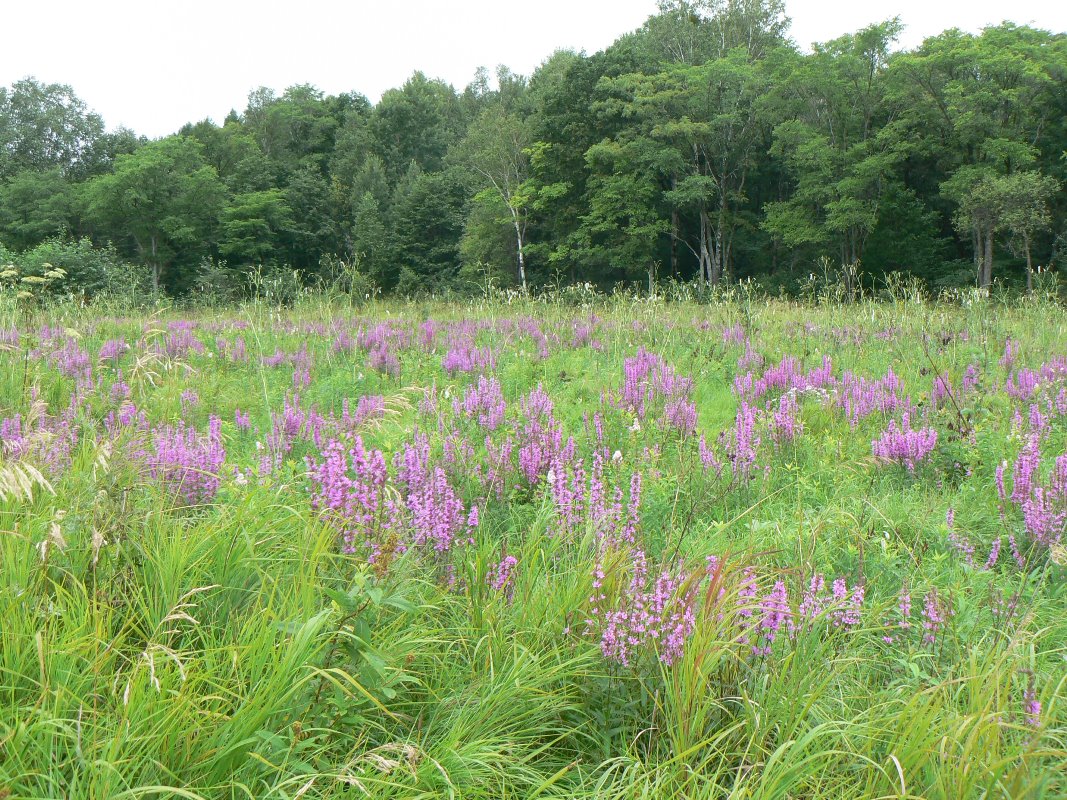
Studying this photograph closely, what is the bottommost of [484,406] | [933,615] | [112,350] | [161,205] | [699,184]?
[933,615]

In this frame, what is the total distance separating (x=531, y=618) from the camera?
7.82ft

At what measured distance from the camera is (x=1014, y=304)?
13617mm

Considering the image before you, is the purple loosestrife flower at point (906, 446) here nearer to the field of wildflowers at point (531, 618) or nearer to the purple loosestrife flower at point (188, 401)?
the field of wildflowers at point (531, 618)

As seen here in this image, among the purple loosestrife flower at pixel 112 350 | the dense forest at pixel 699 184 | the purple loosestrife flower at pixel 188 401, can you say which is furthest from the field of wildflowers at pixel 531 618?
the dense forest at pixel 699 184

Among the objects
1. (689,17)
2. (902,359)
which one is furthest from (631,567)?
(689,17)

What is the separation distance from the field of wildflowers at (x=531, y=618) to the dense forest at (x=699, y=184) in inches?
1101

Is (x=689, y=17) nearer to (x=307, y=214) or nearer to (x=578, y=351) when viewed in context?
(x=307, y=214)

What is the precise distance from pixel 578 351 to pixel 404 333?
2.67m

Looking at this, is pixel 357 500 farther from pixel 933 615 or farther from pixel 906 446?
pixel 906 446

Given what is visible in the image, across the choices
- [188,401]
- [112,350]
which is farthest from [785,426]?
[112,350]

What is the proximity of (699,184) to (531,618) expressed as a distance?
42.1m

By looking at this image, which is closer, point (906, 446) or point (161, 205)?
point (906, 446)

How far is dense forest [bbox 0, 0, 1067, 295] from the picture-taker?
3850 cm

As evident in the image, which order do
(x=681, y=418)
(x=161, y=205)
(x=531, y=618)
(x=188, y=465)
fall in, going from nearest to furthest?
(x=531, y=618) → (x=188, y=465) → (x=681, y=418) → (x=161, y=205)
